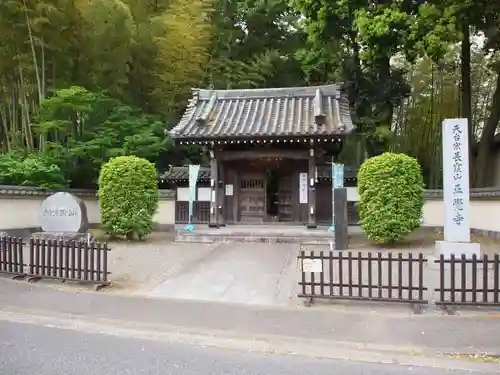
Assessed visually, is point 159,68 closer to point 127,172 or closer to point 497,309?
point 127,172

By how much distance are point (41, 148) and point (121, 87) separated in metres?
4.00

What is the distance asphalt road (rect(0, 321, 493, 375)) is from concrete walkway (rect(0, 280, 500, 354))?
0.61 meters

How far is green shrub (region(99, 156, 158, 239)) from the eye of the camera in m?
12.4

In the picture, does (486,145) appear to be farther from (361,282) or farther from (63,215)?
(63,215)

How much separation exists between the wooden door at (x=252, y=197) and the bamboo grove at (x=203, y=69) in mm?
3728

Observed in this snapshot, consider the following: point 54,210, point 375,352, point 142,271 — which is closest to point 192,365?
point 375,352

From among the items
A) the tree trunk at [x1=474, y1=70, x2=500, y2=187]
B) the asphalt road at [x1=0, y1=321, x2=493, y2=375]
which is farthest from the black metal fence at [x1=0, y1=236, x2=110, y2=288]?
the tree trunk at [x1=474, y1=70, x2=500, y2=187]

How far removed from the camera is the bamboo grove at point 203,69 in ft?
46.0

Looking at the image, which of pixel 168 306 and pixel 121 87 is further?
pixel 121 87

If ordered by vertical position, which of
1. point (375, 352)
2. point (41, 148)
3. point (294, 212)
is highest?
point (41, 148)

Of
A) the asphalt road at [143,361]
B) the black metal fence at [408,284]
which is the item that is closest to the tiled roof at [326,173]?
the black metal fence at [408,284]

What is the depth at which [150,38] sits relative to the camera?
17.8m

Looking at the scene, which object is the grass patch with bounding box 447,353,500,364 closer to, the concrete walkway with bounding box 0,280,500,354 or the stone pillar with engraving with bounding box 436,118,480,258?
the concrete walkway with bounding box 0,280,500,354

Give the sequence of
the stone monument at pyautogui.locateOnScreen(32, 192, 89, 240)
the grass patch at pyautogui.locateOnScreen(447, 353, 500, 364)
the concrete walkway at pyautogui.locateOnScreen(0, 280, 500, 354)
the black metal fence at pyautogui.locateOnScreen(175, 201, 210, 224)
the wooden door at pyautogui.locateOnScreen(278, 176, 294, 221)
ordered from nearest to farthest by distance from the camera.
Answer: the grass patch at pyautogui.locateOnScreen(447, 353, 500, 364), the concrete walkway at pyautogui.locateOnScreen(0, 280, 500, 354), the stone monument at pyautogui.locateOnScreen(32, 192, 89, 240), the wooden door at pyautogui.locateOnScreen(278, 176, 294, 221), the black metal fence at pyautogui.locateOnScreen(175, 201, 210, 224)
